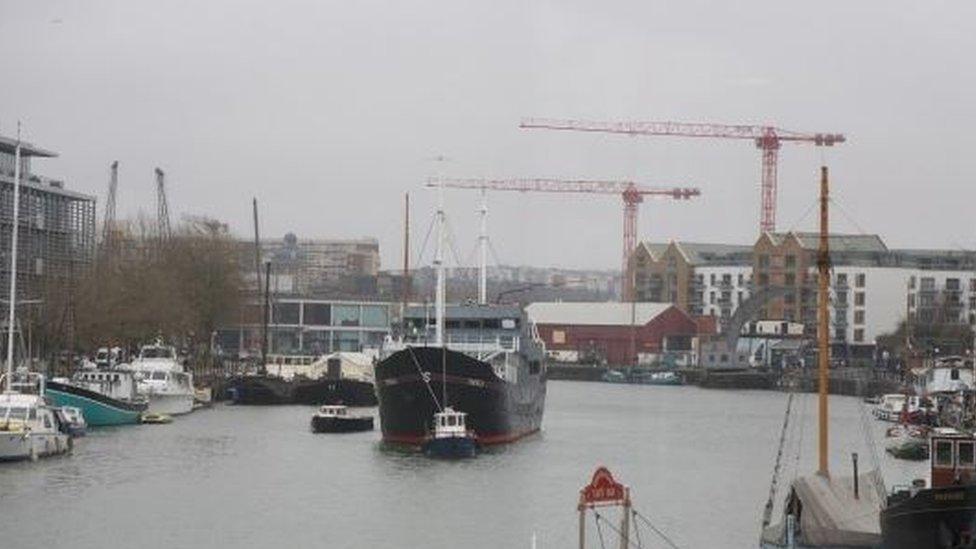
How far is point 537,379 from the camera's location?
59219 mm

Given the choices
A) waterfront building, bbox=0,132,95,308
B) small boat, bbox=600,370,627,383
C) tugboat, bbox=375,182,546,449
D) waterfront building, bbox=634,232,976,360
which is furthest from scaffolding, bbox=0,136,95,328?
waterfront building, bbox=634,232,976,360

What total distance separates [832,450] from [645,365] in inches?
2810

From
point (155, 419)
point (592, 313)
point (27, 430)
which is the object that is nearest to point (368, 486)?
point (27, 430)

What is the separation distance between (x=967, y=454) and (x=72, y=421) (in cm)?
3017

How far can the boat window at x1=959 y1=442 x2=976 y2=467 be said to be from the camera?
22.8 metres

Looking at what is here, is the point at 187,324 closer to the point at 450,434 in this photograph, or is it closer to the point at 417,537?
the point at 450,434

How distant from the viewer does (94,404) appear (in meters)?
54.6

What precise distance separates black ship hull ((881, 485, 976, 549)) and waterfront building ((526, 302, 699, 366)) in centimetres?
9827

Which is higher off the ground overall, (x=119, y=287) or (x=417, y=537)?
(x=119, y=287)

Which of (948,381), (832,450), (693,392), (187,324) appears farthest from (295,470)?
(693,392)

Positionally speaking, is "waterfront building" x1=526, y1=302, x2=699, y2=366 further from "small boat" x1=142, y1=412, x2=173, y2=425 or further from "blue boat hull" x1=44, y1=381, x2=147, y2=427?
"blue boat hull" x1=44, y1=381, x2=147, y2=427

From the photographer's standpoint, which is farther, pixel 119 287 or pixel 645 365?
pixel 645 365

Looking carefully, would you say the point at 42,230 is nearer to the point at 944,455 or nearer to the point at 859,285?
the point at 859,285

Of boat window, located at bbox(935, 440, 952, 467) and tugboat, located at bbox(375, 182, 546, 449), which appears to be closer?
boat window, located at bbox(935, 440, 952, 467)
